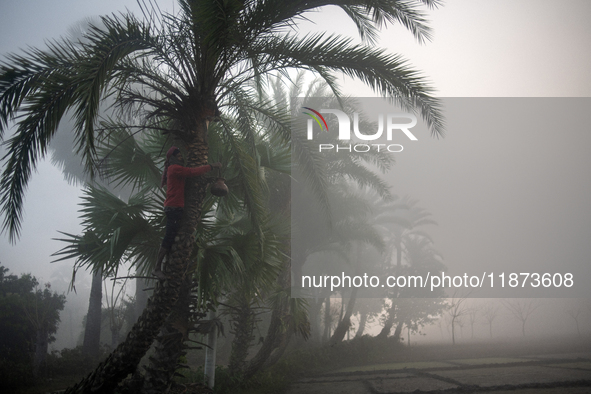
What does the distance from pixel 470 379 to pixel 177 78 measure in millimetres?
11265

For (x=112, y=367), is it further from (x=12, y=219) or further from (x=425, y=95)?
(x=425, y=95)

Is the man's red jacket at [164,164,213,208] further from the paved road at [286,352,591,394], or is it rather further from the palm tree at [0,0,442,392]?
the paved road at [286,352,591,394]

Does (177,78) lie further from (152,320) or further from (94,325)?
(94,325)

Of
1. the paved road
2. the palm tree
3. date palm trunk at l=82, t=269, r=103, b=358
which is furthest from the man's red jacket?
date palm trunk at l=82, t=269, r=103, b=358

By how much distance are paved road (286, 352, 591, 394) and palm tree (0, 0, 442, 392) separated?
268 inches

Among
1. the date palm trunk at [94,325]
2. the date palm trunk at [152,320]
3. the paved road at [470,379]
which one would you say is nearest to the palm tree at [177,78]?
the date palm trunk at [152,320]

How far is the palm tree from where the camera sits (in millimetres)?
4180

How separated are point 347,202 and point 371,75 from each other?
13.3 metres

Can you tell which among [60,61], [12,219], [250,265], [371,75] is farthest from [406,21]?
[12,219]

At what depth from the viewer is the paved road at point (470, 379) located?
8.91m

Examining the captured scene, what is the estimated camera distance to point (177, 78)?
212 inches

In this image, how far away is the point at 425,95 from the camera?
18.8 ft

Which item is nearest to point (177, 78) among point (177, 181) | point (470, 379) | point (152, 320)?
point (177, 181)

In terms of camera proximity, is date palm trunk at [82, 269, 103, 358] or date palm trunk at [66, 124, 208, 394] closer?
date palm trunk at [66, 124, 208, 394]
